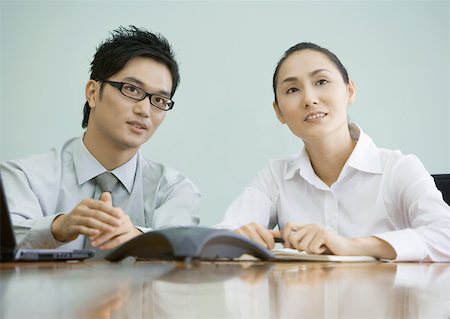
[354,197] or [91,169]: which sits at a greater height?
[91,169]

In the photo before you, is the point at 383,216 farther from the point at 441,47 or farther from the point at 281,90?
the point at 441,47

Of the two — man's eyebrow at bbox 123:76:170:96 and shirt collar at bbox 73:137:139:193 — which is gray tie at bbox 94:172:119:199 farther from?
man's eyebrow at bbox 123:76:170:96

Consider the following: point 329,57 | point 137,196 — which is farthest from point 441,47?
point 137,196

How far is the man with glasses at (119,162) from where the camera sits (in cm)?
188

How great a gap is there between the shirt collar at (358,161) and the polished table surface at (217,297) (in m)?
1.09

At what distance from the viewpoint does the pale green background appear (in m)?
3.24

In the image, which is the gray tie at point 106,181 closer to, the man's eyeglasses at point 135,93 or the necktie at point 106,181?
the necktie at point 106,181

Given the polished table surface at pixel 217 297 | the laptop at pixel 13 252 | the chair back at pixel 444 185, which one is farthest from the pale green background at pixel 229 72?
the polished table surface at pixel 217 297

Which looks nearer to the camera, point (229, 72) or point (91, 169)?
point (91, 169)

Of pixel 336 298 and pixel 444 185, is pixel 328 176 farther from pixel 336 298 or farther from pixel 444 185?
pixel 336 298

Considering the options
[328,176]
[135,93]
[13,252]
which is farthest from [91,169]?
[13,252]

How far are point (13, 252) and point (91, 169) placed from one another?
112 cm

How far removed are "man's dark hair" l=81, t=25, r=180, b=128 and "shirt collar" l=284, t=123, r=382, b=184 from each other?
23.3 inches

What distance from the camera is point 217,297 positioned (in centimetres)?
47
